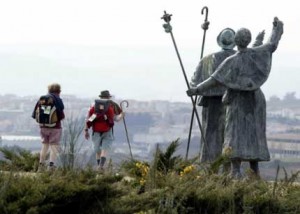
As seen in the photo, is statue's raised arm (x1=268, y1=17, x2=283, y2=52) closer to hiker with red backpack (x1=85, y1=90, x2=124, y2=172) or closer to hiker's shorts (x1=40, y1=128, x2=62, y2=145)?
hiker's shorts (x1=40, y1=128, x2=62, y2=145)

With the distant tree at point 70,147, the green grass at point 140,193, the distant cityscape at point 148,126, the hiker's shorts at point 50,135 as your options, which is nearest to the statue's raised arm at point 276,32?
the green grass at point 140,193

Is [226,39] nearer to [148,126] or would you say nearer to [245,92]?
[245,92]

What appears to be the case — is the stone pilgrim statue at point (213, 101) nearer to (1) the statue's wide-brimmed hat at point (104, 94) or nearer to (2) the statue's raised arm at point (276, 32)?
(2) the statue's raised arm at point (276, 32)

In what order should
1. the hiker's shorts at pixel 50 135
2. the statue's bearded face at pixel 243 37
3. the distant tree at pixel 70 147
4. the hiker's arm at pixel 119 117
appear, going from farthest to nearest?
the hiker's arm at pixel 119 117
the hiker's shorts at pixel 50 135
the statue's bearded face at pixel 243 37
the distant tree at pixel 70 147

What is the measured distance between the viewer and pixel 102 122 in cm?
1794

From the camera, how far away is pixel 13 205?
9.20 meters

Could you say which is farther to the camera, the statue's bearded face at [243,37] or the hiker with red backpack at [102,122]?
the hiker with red backpack at [102,122]

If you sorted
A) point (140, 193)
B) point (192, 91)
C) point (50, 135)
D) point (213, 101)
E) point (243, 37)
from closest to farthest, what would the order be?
1. point (140, 193)
2. point (243, 37)
3. point (192, 91)
4. point (50, 135)
5. point (213, 101)

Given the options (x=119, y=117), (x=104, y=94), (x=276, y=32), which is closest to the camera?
(x=276, y=32)

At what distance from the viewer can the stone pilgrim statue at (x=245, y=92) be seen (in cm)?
1506

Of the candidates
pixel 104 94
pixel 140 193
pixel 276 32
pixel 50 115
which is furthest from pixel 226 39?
pixel 140 193

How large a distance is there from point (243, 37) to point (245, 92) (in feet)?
2.52

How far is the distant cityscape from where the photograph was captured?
104 feet

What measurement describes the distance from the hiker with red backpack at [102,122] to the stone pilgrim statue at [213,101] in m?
1.69
